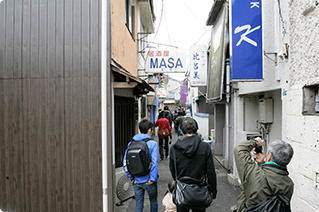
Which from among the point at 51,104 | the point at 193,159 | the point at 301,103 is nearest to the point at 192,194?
the point at 193,159

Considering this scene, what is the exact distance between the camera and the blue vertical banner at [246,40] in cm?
490

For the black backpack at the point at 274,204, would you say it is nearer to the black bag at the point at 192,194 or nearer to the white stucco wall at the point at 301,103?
the black bag at the point at 192,194

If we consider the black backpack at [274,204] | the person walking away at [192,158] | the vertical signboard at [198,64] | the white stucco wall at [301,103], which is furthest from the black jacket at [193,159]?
the vertical signboard at [198,64]

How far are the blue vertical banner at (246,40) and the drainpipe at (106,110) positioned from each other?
2.82m

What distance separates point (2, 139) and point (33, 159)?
0.76 m

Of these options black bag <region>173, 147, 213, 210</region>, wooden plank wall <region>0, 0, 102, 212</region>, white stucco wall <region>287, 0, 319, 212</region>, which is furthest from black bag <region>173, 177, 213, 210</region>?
wooden plank wall <region>0, 0, 102, 212</region>

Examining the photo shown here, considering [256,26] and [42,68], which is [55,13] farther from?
[256,26]

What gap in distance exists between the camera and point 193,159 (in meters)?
3.13

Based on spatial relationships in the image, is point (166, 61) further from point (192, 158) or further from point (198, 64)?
point (192, 158)

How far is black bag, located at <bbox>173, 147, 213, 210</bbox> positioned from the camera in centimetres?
306

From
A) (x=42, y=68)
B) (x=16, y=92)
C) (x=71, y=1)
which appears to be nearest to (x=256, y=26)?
(x=71, y=1)

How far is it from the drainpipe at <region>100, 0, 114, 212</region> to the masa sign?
3420 mm

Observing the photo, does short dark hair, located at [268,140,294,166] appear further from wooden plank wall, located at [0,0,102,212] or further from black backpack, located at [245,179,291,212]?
wooden plank wall, located at [0,0,102,212]

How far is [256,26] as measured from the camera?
16.1 feet
